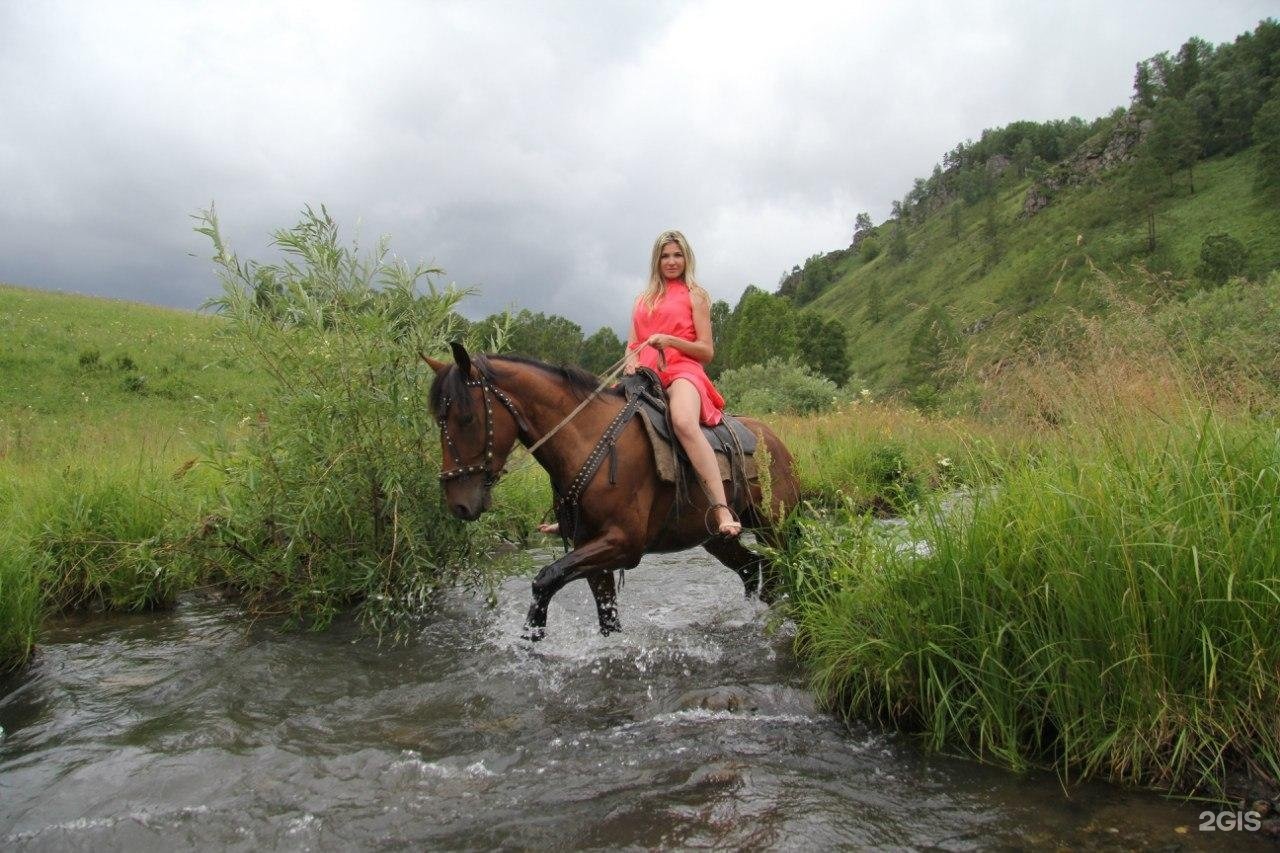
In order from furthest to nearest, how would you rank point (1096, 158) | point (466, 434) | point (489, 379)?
point (1096, 158)
point (489, 379)
point (466, 434)

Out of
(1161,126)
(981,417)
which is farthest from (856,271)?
(981,417)

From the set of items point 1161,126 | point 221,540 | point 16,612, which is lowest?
point 16,612

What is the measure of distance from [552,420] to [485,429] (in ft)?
1.87

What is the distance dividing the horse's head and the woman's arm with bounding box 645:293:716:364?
1.59m

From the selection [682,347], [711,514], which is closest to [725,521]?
[711,514]

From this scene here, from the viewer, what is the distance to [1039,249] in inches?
3971

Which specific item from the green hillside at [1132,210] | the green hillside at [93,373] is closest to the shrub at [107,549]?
the green hillside at [93,373]

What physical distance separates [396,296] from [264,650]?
10.1 ft

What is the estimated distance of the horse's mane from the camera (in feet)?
16.9

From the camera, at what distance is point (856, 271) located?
181000 millimetres

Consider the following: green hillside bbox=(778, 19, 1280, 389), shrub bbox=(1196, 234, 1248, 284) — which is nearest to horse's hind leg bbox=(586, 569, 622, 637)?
green hillside bbox=(778, 19, 1280, 389)

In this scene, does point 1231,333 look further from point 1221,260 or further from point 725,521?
point 1221,260

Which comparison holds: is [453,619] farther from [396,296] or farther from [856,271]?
[856,271]

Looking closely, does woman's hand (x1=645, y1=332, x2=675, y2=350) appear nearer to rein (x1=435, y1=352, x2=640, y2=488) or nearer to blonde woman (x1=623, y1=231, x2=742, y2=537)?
blonde woman (x1=623, y1=231, x2=742, y2=537)
